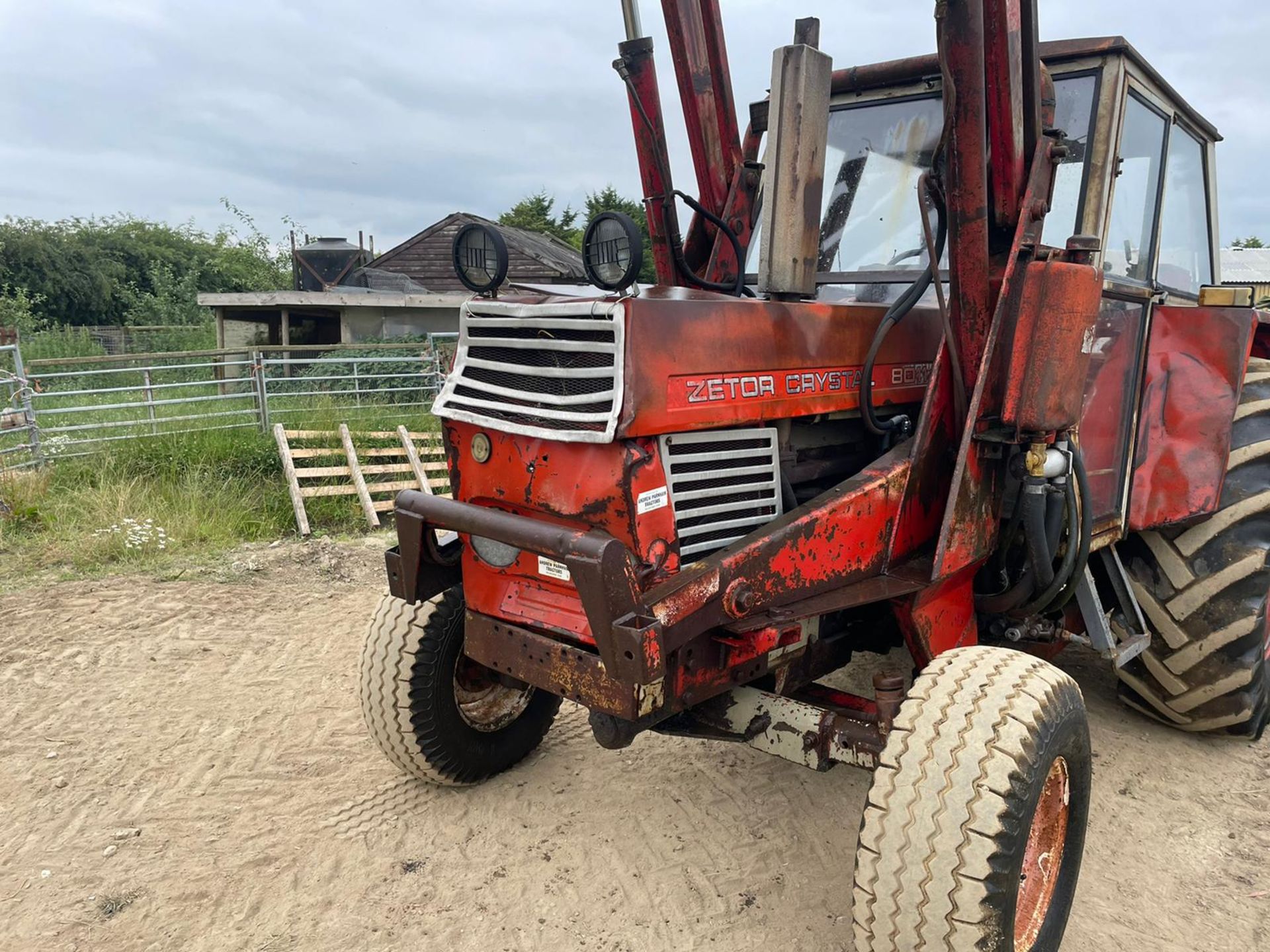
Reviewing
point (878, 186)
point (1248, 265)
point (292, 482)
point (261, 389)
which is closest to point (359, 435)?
point (292, 482)

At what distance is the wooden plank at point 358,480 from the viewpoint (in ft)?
24.8

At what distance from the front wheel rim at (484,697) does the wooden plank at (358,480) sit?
13.4ft

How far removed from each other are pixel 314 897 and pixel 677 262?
100 inches

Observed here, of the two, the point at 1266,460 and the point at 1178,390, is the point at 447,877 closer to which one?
the point at 1178,390

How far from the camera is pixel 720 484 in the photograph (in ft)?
8.97

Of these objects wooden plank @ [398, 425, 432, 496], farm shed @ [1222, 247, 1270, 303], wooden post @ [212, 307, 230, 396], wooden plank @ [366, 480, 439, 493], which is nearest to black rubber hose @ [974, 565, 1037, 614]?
wooden plank @ [398, 425, 432, 496]

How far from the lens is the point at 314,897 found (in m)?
3.02

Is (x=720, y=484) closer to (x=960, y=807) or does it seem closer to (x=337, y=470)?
(x=960, y=807)

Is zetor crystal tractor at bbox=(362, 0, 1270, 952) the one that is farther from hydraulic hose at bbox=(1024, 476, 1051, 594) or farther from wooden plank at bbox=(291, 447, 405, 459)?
wooden plank at bbox=(291, 447, 405, 459)

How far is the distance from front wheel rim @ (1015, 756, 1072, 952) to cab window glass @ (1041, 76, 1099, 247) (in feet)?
5.79

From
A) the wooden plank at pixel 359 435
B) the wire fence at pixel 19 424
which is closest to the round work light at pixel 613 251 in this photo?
the wooden plank at pixel 359 435

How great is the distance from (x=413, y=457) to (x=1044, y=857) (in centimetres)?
674

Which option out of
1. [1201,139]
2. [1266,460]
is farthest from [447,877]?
[1201,139]

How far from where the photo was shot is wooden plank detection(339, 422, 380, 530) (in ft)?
24.8
